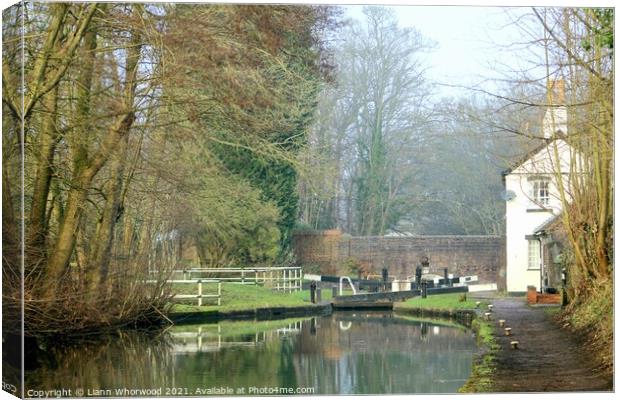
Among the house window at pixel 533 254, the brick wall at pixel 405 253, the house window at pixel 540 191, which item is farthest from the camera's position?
the house window at pixel 540 191

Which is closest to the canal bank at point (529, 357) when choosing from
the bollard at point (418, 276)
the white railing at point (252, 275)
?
the bollard at point (418, 276)

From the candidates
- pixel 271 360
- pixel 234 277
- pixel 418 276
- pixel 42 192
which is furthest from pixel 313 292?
pixel 42 192

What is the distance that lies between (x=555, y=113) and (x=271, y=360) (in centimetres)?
400

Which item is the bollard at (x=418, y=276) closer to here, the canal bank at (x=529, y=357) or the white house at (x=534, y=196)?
the canal bank at (x=529, y=357)

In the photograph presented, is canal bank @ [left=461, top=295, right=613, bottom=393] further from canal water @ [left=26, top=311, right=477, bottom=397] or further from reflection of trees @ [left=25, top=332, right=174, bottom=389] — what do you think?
reflection of trees @ [left=25, top=332, right=174, bottom=389]

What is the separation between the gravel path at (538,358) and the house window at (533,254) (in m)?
0.39

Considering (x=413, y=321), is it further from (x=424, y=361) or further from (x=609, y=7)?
(x=609, y=7)

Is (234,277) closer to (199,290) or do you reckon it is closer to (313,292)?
(199,290)

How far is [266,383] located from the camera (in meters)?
11.9

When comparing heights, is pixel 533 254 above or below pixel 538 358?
above

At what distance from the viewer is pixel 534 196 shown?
529 inches

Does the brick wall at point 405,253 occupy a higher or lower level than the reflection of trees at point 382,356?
higher

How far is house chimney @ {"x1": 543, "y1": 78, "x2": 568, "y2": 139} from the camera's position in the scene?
43.1 ft

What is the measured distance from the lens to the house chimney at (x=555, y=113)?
1313 cm
